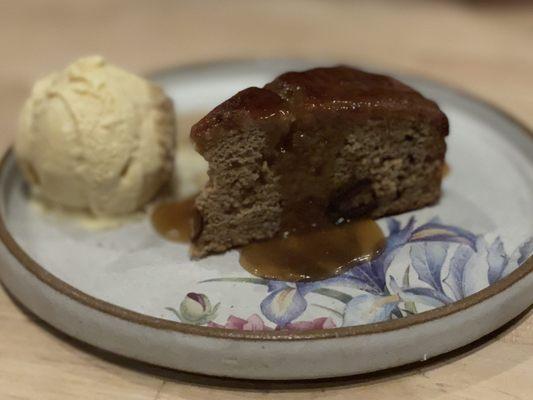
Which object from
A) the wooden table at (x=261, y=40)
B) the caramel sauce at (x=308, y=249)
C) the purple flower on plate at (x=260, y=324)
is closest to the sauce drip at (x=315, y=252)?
the caramel sauce at (x=308, y=249)

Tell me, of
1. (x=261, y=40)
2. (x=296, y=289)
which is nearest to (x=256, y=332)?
(x=296, y=289)

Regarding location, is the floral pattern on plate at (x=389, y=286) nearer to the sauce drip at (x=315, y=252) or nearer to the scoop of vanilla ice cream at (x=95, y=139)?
the sauce drip at (x=315, y=252)

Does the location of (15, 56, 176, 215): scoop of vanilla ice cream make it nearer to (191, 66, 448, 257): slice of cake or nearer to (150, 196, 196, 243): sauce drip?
(150, 196, 196, 243): sauce drip

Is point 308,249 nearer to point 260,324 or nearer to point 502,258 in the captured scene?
point 260,324

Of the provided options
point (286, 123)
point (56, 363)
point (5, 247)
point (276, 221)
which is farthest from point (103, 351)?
point (286, 123)

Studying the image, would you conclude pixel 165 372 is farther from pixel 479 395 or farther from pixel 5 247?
pixel 479 395

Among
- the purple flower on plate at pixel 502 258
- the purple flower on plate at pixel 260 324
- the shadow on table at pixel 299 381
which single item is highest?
the purple flower on plate at pixel 502 258

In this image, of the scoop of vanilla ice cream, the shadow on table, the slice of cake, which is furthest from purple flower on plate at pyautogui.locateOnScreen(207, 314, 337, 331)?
the scoop of vanilla ice cream
